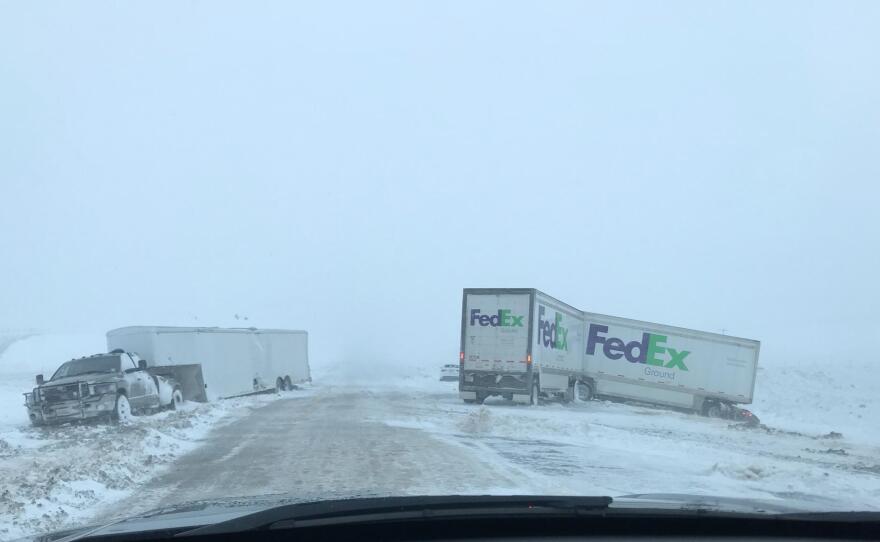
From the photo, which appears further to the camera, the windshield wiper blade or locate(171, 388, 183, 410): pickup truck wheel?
locate(171, 388, 183, 410): pickup truck wheel

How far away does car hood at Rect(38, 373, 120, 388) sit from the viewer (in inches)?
831

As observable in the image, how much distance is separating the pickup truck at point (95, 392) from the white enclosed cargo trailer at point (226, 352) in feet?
6.37

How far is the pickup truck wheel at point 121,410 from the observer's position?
69.3 feet

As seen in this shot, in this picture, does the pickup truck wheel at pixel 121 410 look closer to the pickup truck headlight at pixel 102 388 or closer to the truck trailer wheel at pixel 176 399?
the pickup truck headlight at pixel 102 388

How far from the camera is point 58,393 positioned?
2069 cm

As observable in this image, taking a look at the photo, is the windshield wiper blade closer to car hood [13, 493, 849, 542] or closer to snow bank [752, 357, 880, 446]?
car hood [13, 493, 849, 542]

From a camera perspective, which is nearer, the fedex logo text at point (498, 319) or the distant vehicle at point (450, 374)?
the fedex logo text at point (498, 319)

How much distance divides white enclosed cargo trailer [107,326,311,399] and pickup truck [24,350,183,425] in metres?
1.94

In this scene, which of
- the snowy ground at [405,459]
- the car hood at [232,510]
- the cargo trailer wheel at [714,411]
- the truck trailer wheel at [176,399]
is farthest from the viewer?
the cargo trailer wheel at [714,411]

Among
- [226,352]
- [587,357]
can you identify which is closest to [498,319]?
[587,357]

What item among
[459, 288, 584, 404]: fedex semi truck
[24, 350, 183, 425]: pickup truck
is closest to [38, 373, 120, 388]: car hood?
[24, 350, 183, 425]: pickup truck

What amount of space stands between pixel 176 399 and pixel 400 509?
24.0 metres

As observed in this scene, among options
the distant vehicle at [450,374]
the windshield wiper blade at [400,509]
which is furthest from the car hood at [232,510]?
the distant vehicle at [450,374]

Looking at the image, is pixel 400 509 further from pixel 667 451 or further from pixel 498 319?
pixel 498 319
